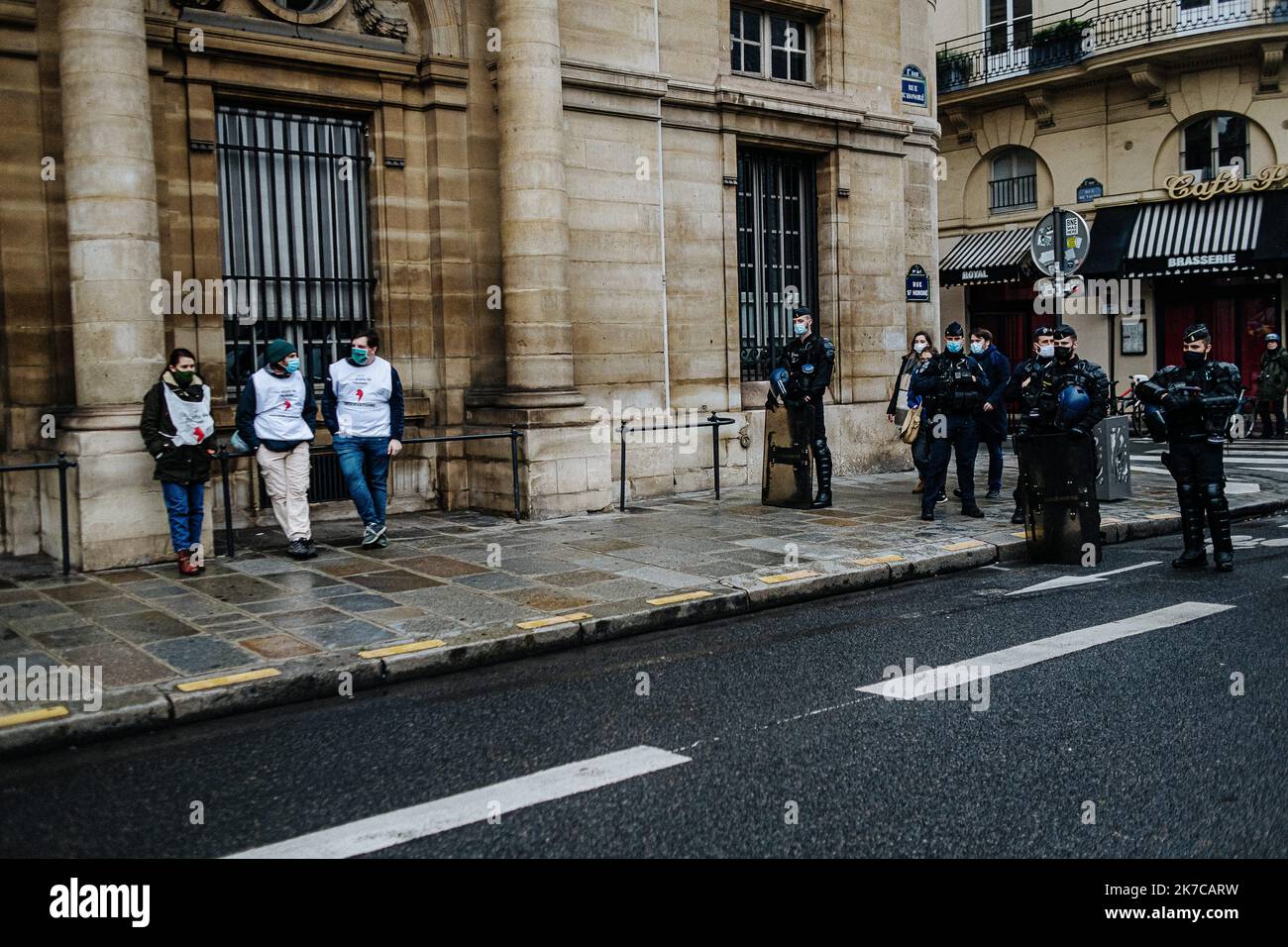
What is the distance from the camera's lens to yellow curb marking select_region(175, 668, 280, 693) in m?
6.23

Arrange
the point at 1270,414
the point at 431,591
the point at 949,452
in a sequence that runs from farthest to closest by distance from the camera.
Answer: the point at 1270,414 → the point at 949,452 → the point at 431,591

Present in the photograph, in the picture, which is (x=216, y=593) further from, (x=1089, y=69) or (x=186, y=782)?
(x=1089, y=69)

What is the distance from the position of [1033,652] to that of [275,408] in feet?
20.2

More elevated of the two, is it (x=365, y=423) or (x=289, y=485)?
(x=365, y=423)

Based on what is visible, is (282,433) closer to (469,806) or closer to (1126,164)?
(469,806)

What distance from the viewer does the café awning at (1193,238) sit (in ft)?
77.0

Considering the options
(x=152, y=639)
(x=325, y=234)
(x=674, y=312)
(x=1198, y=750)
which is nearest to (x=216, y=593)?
(x=152, y=639)

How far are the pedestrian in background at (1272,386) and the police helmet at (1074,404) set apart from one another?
13407mm

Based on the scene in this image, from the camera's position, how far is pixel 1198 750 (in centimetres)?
512

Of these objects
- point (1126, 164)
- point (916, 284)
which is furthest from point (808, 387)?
point (1126, 164)

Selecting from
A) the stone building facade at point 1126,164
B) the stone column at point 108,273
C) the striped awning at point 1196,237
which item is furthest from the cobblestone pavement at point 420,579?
the stone building facade at point 1126,164

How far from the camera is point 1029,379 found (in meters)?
11.3

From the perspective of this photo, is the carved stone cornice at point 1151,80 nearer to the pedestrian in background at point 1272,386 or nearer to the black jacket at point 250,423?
the pedestrian in background at point 1272,386

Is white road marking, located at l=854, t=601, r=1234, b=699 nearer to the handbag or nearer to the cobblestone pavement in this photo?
the cobblestone pavement
